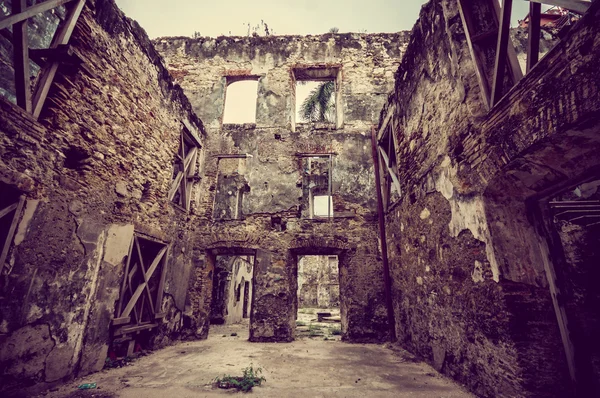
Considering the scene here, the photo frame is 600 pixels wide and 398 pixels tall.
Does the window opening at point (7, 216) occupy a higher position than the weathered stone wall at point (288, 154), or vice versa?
the weathered stone wall at point (288, 154)

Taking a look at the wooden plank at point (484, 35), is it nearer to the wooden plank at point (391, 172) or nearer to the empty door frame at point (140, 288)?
the wooden plank at point (391, 172)

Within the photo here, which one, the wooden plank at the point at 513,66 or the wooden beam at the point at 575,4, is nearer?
the wooden beam at the point at 575,4

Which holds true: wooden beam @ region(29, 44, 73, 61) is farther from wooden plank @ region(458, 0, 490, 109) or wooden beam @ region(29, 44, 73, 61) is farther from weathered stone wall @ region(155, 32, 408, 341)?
wooden plank @ region(458, 0, 490, 109)

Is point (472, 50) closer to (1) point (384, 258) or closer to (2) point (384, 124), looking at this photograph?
(2) point (384, 124)

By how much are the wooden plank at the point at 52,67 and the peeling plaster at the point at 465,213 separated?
4.88 m

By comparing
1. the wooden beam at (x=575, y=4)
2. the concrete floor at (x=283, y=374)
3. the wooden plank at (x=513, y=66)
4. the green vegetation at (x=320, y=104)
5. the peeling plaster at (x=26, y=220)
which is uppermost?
the green vegetation at (x=320, y=104)

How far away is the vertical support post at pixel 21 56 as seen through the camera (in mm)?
2875

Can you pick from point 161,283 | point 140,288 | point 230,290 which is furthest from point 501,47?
point 230,290

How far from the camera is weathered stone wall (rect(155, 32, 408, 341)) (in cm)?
656

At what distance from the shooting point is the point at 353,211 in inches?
283

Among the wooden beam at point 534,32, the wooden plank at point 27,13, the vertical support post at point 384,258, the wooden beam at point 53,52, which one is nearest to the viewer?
the wooden beam at point 534,32

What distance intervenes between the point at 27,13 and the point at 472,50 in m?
4.78

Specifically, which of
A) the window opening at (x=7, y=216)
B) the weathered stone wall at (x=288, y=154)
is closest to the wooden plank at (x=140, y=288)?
the weathered stone wall at (x=288, y=154)

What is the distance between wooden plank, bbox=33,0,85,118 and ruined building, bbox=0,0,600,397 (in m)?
0.02
